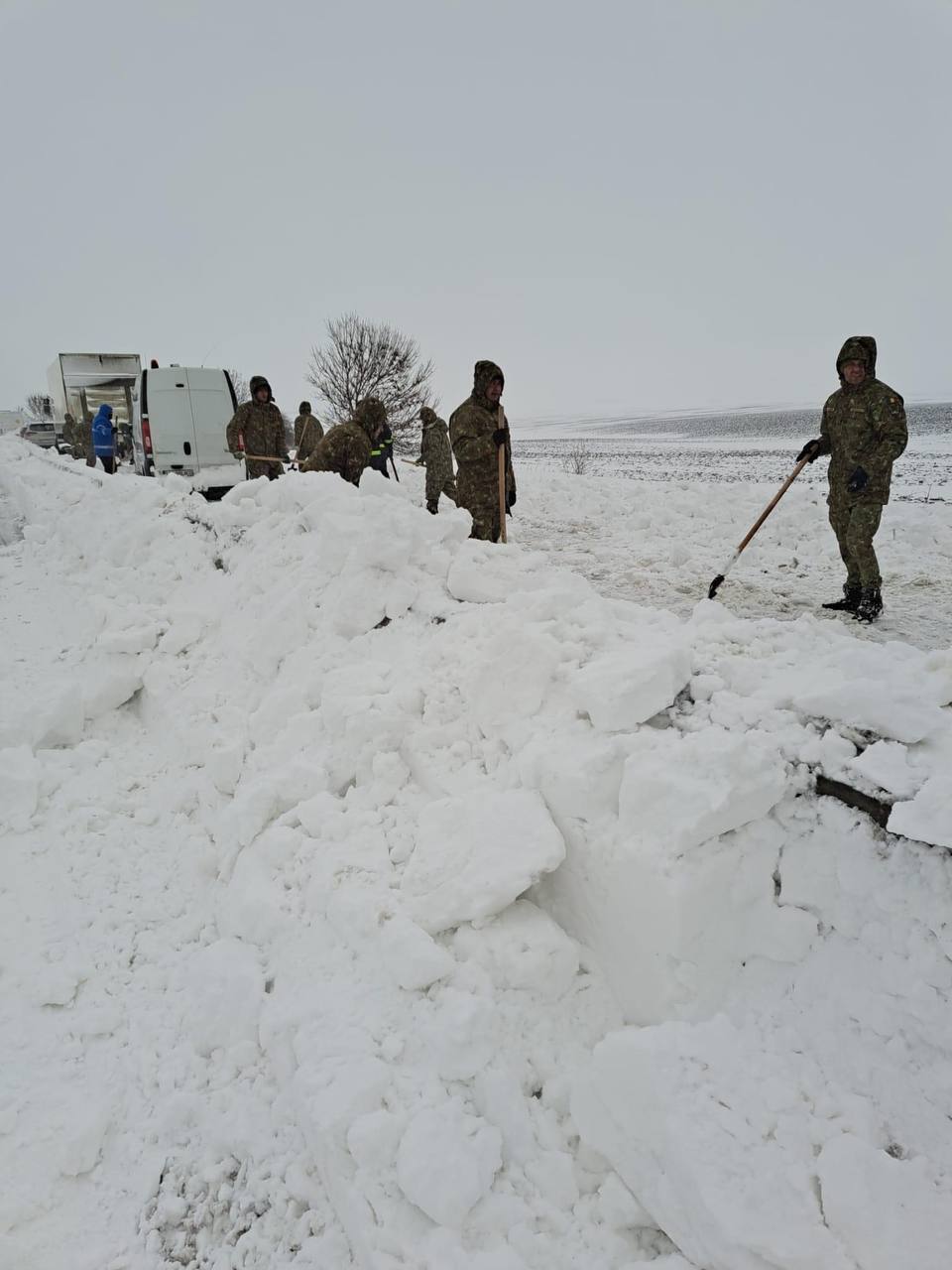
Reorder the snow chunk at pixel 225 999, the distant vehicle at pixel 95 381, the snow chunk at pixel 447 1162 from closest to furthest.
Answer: the snow chunk at pixel 447 1162
the snow chunk at pixel 225 999
the distant vehicle at pixel 95 381

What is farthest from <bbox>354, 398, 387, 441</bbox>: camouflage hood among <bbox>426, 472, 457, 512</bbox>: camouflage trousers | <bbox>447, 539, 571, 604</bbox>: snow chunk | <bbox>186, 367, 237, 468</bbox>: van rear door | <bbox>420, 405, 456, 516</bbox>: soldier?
<bbox>186, 367, 237, 468</bbox>: van rear door

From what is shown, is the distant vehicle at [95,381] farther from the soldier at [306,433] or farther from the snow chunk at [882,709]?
the snow chunk at [882,709]

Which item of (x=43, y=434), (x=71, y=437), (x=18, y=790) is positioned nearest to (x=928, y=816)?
(x=18, y=790)

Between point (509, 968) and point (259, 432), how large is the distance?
832cm

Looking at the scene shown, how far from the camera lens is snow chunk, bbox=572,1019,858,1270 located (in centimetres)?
162

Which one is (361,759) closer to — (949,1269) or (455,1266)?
(455,1266)

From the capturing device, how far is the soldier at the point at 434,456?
390 inches

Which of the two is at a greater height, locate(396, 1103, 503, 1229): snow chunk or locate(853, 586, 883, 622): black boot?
locate(853, 586, 883, 622): black boot

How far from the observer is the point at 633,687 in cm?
253

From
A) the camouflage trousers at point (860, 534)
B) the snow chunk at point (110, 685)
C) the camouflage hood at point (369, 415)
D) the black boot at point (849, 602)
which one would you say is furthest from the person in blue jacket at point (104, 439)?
the black boot at point (849, 602)

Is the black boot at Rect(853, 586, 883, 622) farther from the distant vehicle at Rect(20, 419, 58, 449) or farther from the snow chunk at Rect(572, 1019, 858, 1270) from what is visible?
the distant vehicle at Rect(20, 419, 58, 449)

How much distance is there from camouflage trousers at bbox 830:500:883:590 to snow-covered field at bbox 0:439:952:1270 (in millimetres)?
2495

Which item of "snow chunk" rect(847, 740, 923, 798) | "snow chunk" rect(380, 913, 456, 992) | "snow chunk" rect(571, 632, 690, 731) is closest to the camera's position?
"snow chunk" rect(847, 740, 923, 798)

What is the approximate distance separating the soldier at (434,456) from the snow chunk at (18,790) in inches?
282
